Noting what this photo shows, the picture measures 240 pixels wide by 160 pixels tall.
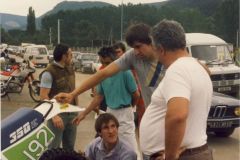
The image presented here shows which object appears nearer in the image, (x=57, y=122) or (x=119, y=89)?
(x=57, y=122)

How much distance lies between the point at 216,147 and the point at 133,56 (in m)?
4.39

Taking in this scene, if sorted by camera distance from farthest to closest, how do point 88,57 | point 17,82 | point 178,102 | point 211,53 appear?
point 88,57 < point 17,82 < point 211,53 < point 178,102

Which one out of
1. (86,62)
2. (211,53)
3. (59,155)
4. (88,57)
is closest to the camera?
(59,155)

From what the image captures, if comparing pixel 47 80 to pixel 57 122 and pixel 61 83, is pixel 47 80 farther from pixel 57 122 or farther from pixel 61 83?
pixel 57 122

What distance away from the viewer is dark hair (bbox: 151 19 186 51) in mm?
2814

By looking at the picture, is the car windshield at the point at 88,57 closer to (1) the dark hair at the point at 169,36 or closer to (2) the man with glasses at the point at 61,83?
(2) the man with glasses at the point at 61,83

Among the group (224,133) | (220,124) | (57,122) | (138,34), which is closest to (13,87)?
(224,133)

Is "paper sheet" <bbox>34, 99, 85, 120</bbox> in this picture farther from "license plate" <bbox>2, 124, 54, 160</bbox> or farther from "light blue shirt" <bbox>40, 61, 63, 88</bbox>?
"light blue shirt" <bbox>40, 61, 63, 88</bbox>

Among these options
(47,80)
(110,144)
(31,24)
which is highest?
(31,24)

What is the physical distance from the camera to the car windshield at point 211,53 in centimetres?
1383

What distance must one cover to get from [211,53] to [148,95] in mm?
10243

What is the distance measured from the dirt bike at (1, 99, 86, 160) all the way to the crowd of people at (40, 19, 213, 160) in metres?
0.40

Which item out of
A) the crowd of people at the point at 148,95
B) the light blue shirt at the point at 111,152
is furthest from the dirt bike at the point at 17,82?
the light blue shirt at the point at 111,152

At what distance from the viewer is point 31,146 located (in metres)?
3.29
